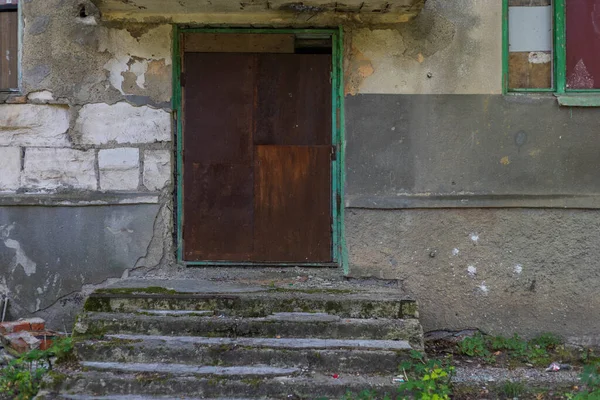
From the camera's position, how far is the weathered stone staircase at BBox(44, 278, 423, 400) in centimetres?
351

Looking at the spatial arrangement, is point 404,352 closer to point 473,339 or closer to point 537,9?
point 473,339

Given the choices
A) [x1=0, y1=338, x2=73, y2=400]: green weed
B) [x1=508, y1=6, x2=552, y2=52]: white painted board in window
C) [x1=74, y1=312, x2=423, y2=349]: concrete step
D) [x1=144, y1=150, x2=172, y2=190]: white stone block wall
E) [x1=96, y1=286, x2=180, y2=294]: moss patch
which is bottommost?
[x1=0, y1=338, x2=73, y2=400]: green weed

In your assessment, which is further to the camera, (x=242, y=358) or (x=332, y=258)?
(x=332, y=258)

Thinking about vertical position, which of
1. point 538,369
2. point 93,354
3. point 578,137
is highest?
point 578,137

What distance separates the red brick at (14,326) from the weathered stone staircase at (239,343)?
2.65ft

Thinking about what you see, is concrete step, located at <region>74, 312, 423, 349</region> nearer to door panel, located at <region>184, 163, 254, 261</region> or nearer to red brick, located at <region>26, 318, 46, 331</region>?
red brick, located at <region>26, 318, 46, 331</region>

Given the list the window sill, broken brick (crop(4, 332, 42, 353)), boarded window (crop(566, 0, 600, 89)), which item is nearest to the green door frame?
broken brick (crop(4, 332, 42, 353))

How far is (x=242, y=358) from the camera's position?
12.2 ft

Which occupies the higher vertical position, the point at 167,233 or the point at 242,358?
the point at 167,233

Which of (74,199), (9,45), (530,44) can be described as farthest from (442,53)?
(9,45)

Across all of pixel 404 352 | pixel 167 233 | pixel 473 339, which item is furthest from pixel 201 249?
pixel 473 339

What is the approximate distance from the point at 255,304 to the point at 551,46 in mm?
3247

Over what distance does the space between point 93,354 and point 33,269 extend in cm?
143

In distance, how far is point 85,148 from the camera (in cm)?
484
